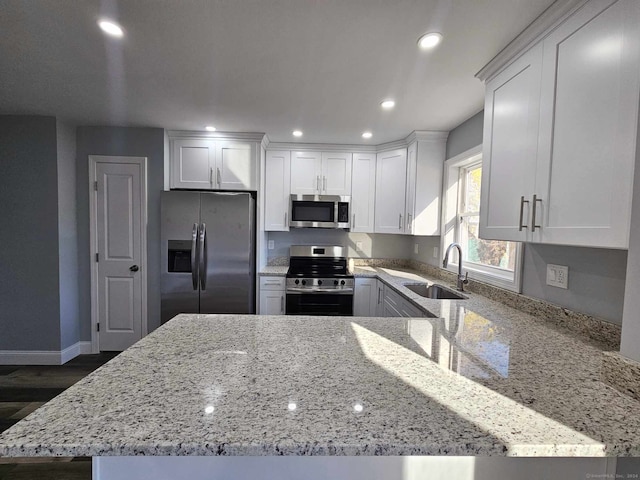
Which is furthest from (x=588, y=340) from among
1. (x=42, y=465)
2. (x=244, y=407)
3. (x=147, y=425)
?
(x=42, y=465)

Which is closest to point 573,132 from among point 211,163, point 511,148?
point 511,148

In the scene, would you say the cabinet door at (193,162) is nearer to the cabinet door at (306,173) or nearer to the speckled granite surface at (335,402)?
the cabinet door at (306,173)

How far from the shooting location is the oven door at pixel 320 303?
9.75ft

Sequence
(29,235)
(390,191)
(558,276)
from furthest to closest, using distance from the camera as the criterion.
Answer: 1. (390,191)
2. (29,235)
3. (558,276)

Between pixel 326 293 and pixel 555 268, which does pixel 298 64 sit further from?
pixel 326 293

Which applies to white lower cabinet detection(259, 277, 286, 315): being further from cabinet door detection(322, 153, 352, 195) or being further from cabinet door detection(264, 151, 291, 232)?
cabinet door detection(322, 153, 352, 195)

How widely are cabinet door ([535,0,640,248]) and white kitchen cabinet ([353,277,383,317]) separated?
77.2 inches

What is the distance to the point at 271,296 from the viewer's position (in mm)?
3014

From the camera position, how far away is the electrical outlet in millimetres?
1463

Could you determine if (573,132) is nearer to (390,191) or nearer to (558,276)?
(558,276)

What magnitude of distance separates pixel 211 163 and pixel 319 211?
1.33 m

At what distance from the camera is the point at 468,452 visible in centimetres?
60

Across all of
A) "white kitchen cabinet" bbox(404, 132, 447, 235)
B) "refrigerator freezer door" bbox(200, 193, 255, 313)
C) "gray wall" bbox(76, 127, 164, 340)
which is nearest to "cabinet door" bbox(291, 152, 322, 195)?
"refrigerator freezer door" bbox(200, 193, 255, 313)

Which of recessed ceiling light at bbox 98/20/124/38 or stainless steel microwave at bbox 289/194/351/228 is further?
stainless steel microwave at bbox 289/194/351/228
